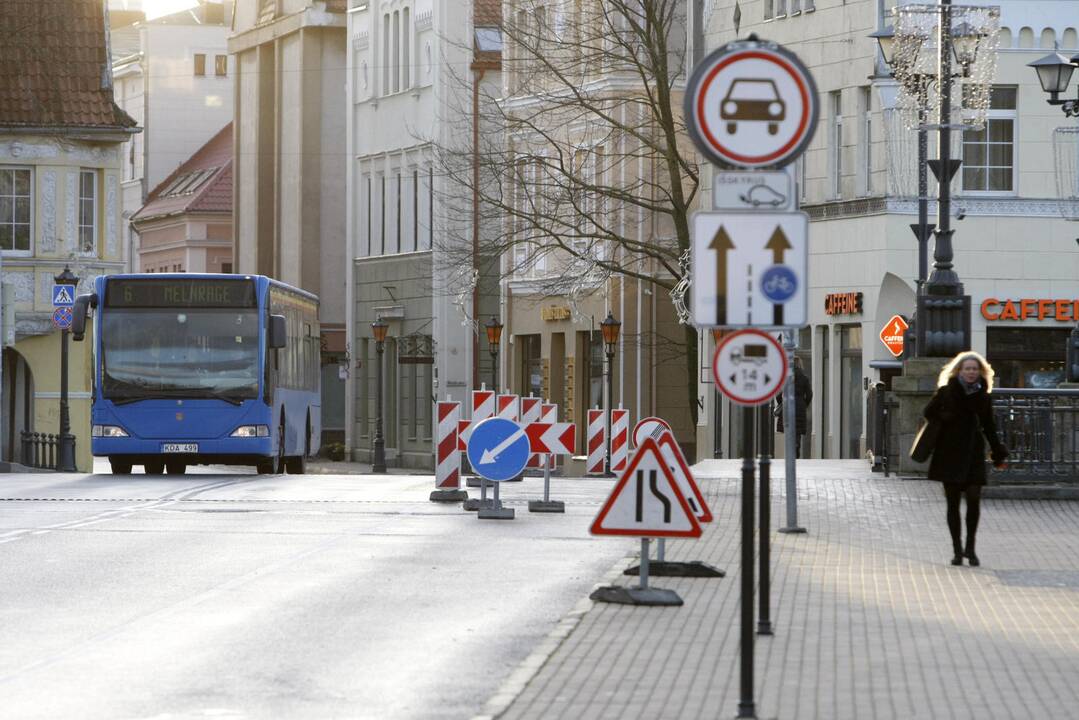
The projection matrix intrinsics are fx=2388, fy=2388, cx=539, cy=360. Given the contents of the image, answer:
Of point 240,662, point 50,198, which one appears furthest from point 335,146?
point 240,662

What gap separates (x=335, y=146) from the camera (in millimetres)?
75500

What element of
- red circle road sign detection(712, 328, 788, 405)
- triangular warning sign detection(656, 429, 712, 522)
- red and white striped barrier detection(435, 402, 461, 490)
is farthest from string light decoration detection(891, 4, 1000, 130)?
red circle road sign detection(712, 328, 788, 405)

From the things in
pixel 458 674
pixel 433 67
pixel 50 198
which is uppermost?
pixel 433 67

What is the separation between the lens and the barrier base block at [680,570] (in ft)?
54.1

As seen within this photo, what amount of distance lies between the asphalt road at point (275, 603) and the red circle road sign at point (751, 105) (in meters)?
2.66

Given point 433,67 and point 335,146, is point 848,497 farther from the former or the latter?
point 335,146

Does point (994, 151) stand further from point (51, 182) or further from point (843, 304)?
point (51, 182)

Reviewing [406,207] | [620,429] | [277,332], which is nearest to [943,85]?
[620,429]

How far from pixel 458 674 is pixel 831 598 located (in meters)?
4.22

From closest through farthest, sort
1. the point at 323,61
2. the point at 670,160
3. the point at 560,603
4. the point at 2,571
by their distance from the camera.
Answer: the point at 560,603 < the point at 2,571 < the point at 670,160 < the point at 323,61

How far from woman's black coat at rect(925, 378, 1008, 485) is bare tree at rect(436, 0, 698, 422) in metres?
24.5

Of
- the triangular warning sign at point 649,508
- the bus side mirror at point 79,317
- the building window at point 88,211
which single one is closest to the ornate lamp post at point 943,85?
the bus side mirror at point 79,317

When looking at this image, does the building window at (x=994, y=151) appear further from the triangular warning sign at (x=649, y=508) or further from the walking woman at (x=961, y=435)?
the triangular warning sign at (x=649, y=508)

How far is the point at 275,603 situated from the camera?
14.8 meters
